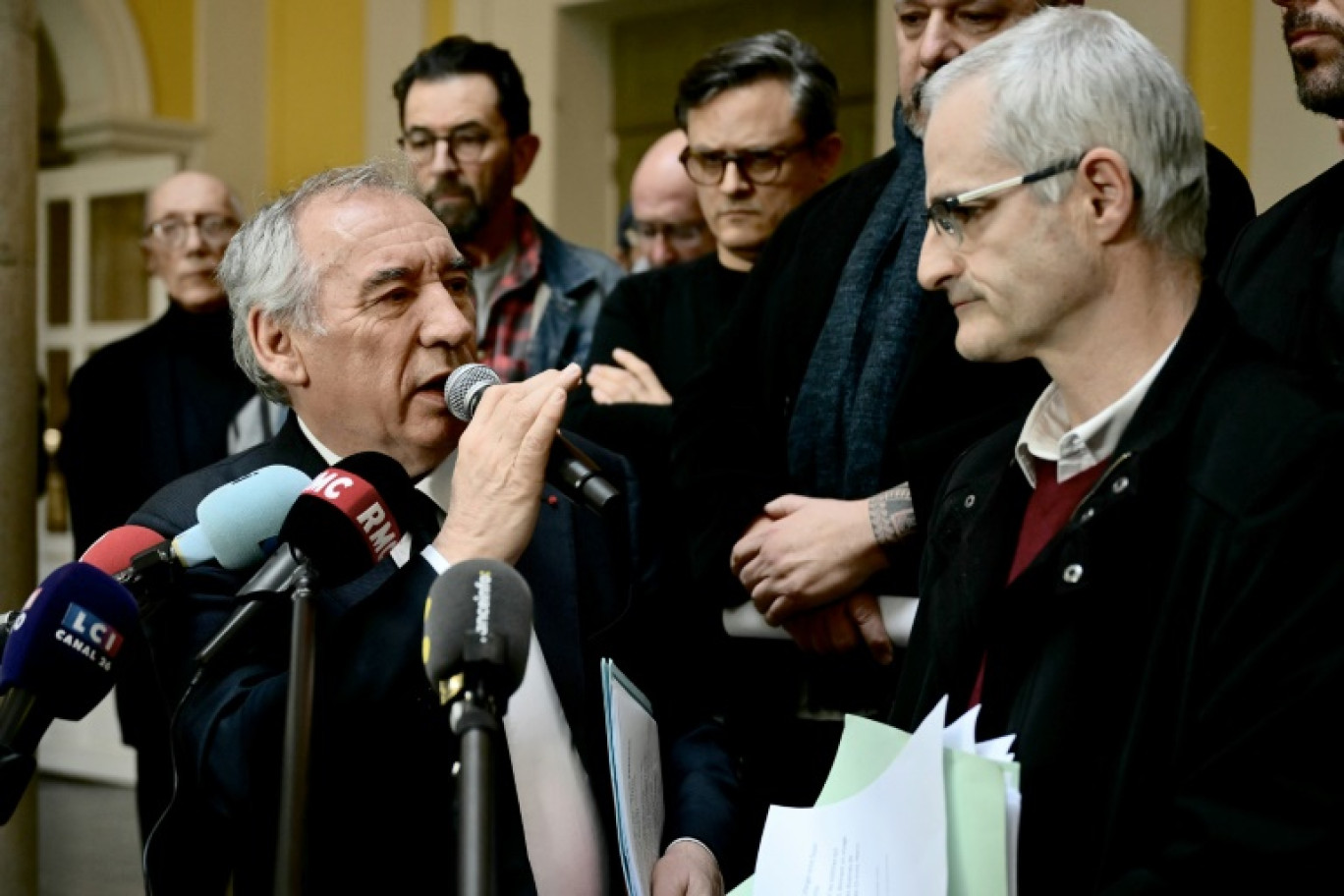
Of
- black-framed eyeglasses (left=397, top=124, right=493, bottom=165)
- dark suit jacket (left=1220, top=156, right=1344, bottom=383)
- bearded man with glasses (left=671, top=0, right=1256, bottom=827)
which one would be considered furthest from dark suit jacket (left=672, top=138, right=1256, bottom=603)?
black-framed eyeglasses (left=397, top=124, right=493, bottom=165)

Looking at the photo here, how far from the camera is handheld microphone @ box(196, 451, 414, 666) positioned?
5.87 ft

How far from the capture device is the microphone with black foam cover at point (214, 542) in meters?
1.90

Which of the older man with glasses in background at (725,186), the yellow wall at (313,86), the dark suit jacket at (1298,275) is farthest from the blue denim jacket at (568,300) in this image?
the yellow wall at (313,86)

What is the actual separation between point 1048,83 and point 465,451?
0.81 metres

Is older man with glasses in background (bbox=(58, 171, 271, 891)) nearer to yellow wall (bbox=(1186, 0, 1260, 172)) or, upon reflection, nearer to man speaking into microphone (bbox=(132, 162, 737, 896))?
man speaking into microphone (bbox=(132, 162, 737, 896))

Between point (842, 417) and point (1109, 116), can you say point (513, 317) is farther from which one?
point (1109, 116)

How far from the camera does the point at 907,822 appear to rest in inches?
69.3

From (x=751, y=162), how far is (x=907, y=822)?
6.47 ft

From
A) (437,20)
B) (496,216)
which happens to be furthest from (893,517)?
(437,20)

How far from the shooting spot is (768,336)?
2.90m

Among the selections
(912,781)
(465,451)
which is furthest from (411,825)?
(912,781)

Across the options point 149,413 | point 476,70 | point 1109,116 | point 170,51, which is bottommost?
point 149,413

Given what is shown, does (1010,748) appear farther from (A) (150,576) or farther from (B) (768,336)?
(B) (768,336)

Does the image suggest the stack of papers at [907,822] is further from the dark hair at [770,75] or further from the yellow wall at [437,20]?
the yellow wall at [437,20]
